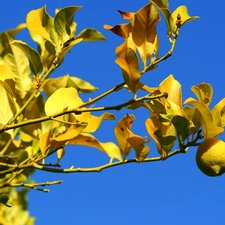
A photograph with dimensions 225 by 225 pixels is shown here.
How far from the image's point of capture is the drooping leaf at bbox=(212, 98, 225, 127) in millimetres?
1370

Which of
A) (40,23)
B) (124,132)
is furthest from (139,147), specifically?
(40,23)

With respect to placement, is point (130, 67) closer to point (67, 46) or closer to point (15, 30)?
point (67, 46)

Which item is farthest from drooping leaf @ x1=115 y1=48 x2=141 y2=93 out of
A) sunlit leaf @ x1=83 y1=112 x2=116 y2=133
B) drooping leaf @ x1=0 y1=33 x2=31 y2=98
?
drooping leaf @ x1=0 y1=33 x2=31 y2=98

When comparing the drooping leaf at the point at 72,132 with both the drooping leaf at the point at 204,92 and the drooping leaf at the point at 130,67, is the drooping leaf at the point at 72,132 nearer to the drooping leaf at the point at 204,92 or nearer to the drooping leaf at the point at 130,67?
the drooping leaf at the point at 130,67

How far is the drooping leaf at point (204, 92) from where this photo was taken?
1.36 m

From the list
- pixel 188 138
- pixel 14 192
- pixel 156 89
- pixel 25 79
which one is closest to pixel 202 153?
pixel 188 138

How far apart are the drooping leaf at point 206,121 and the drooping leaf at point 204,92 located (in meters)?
0.03

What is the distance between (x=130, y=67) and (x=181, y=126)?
188 mm

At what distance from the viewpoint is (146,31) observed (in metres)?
1.39

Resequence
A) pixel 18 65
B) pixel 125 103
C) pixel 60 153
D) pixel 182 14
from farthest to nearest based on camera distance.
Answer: pixel 18 65, pixel 60 153, pixel 182 14, pixel 125 103

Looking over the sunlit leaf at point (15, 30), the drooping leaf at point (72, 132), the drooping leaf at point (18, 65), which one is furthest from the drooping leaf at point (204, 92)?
the sunlit leaf at point (15, 30)

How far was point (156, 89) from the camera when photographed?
1395 millimetres

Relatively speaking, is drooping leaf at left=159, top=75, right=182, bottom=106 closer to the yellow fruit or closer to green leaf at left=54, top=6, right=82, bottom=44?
the yellow fruit

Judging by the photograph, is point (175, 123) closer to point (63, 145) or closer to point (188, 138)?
point (188, 138)
